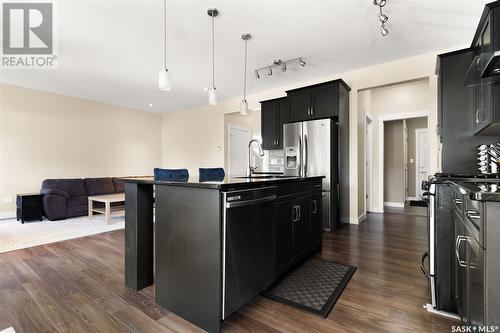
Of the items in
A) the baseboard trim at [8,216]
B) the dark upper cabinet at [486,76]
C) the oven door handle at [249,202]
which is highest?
the dark upper cabinet at [486,76]

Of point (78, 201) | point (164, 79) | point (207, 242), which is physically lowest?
point (78, 201)

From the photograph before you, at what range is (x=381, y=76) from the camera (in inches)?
158

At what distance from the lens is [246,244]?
1597mm

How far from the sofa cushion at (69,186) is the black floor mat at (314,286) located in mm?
5241

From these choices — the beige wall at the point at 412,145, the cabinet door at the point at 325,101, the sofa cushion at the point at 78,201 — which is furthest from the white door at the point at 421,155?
the sofa cushion at the point at 78,201

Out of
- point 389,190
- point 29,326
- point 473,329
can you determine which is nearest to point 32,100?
point 29,326

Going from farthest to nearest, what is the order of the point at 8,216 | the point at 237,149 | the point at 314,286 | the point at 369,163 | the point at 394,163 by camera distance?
the point at 237,149 < the point at 394,163 < the point at 369,163 < the point at 8,216 < the point at 314,286

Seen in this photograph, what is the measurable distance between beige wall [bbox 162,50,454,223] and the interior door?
0.30m

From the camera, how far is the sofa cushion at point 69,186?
5.04 m

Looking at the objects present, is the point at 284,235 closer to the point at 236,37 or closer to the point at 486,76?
the point at 486,76

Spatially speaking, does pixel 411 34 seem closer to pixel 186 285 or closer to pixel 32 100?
pixel 186 285

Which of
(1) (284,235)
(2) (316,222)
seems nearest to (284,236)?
(1) (284,235)

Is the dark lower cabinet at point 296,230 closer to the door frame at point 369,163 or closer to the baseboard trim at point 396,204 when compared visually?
the door frame at point 369,163

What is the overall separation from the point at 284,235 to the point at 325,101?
108 inches
